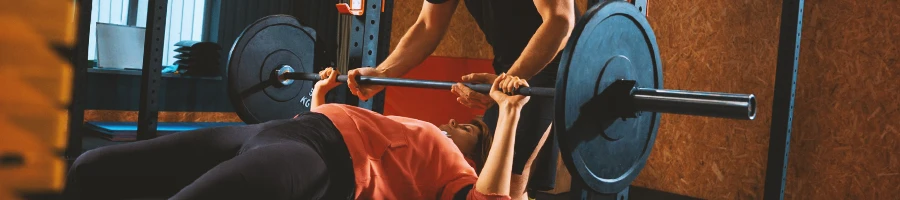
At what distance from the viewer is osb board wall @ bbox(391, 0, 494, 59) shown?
4.90m

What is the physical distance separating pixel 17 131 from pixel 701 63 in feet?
13.5

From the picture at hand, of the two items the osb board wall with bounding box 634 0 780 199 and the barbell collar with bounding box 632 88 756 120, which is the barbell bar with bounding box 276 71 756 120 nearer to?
the barbell collar with bounding box 632 88 756 120

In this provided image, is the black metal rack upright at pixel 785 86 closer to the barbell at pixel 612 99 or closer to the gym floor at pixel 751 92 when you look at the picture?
the gym floor at pixel 751 92

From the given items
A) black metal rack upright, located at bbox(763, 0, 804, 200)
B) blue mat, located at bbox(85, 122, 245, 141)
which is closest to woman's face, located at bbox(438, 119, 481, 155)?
black metal rack upright, located at bbox(763, 0, 804, 200)

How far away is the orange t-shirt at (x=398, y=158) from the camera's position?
1845mm

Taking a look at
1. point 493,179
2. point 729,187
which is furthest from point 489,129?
point 729,187

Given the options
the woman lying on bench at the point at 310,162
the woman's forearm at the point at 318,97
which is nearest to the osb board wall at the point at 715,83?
the woman lying on bench at the point at 310,162

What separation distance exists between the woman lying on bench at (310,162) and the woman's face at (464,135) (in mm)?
93

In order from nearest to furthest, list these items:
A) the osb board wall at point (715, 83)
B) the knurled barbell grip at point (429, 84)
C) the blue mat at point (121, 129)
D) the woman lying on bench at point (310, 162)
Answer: the woman lying on bench at point (310, 162), the knurled barbell grip at point (429, 84), the osb board wall at point (715, 83), the blue mat at point (121, 129)

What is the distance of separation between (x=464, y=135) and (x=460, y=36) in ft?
9.59

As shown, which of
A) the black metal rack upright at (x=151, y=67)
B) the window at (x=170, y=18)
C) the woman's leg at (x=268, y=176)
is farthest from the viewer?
the window at (x=170, y=18)

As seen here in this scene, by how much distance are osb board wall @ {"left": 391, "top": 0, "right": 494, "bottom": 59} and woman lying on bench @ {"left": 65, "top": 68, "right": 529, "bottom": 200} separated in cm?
288

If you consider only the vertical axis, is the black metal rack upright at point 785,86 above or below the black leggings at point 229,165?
above

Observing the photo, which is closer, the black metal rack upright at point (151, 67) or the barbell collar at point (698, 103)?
the barbell collar at point (698, 103)
